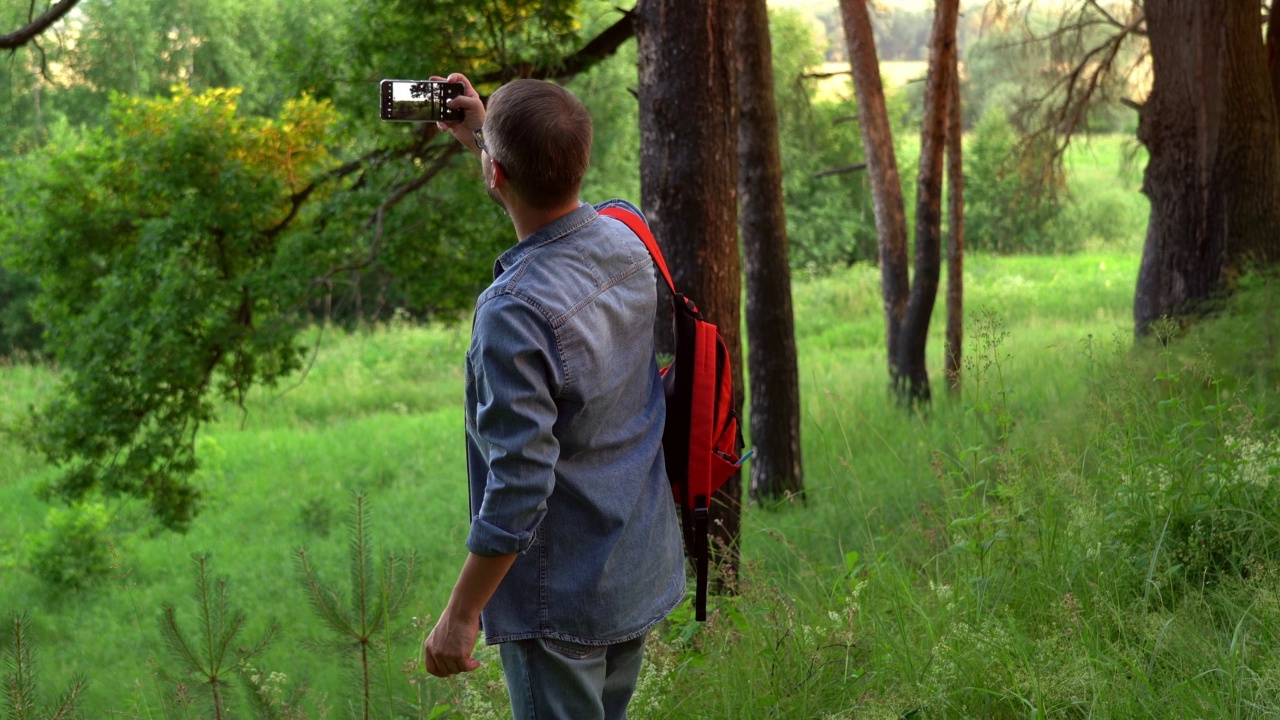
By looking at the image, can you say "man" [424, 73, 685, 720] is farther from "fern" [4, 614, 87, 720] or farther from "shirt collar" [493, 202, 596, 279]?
"fern" [4, 614, 87, 720]

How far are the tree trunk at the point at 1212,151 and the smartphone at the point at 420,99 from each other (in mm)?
6016

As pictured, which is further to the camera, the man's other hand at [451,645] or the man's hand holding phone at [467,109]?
the man's hand holding phone at [467,109]

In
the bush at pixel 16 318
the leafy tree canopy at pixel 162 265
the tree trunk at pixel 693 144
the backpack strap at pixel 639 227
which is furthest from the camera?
the bush at pixel 16 318

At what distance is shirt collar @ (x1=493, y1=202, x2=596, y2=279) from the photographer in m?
2.36

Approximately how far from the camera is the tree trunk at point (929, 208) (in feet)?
37.2

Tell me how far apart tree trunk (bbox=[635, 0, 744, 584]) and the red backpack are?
2.64 meters

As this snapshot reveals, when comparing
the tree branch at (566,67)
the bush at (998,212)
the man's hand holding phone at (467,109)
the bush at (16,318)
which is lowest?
the bush at (16,318)

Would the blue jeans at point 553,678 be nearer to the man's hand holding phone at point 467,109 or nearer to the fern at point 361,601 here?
the fern at point 361,601

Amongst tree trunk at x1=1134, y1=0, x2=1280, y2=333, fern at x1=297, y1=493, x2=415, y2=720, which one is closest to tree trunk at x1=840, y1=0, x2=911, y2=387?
tree trunk at x1=1134, y1=0, x2=1280, y2=333

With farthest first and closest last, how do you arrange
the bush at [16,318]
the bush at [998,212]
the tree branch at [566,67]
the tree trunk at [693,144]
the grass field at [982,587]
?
the bush at [998,212] → the bush at [16,318] → the tree branch at [566,67] → the tree trunk at [693,144] → the grass field at [982,587]

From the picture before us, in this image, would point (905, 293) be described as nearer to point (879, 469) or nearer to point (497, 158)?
point (879, 469)

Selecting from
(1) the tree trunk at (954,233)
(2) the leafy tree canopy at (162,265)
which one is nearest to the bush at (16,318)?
(2) the leafy tree canopy at (162,265)

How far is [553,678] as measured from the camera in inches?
93.8

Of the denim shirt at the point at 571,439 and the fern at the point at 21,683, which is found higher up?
the denim shirt at the point at 571,439
